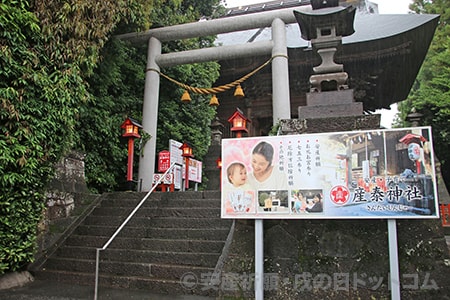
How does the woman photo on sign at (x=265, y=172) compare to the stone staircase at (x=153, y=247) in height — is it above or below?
above

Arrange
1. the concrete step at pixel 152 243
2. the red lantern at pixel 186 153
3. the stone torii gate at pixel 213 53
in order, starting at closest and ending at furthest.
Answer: the concrete step at pixel 152 243
the stone torii gate at pixel 213 53
the red lantern at pixel 186 153

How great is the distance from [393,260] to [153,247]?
2.94 meters

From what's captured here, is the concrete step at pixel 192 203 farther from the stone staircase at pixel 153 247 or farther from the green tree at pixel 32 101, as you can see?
the green tree at pixel 32 101

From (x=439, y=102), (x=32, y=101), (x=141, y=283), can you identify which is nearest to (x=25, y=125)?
(x=32, y=101)

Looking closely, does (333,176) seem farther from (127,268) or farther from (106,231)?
(106,231)

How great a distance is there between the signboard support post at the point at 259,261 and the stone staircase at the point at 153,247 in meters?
0.74

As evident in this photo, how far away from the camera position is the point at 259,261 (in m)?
2.93

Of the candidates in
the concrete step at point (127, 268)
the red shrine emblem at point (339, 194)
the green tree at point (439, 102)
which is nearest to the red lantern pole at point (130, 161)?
the concrete step at point (127, 268)

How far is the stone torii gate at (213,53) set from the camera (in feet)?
23.2

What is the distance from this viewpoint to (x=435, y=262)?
2795 mm

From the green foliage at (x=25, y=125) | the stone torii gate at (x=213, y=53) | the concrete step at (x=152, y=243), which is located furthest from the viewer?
the stone torii gate at (x=213, y=53)

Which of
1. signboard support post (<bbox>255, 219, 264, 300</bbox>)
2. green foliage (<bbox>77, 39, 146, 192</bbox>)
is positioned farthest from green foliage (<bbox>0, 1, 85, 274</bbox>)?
signboard support post (<bbox>255, 219, 264, 300</bbox>)

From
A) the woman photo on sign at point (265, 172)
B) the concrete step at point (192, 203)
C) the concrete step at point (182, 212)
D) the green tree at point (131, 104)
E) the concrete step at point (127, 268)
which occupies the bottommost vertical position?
the concrete step at point (127, 268)

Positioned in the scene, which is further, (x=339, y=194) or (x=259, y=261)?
(x=259, y=261)
